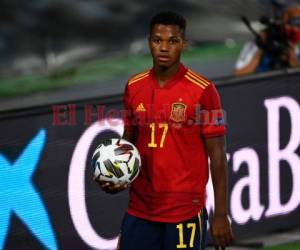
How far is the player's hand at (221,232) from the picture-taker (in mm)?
6066

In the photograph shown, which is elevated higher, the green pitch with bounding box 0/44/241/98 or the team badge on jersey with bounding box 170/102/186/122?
the green pitch with bounding box 0/44/241/98

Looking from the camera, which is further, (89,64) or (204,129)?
(89,64)

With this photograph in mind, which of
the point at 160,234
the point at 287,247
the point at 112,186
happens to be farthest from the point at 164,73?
the point at 287,247

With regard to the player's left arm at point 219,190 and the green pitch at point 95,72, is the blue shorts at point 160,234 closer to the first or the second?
the player's left arm at point 219,190

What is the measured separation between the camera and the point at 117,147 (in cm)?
624

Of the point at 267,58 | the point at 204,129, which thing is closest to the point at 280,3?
the point at 267,58

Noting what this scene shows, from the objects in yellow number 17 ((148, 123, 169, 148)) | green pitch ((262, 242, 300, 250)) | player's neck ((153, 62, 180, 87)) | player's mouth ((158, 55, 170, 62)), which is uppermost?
player's mouth ((158, 55, 170, 62))

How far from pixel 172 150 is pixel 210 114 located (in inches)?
12.3

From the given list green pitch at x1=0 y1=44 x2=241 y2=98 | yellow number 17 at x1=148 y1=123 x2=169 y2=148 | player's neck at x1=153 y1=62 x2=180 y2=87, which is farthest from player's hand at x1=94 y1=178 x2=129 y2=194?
green pitch at x1=0 y1=44 x2=241 y2=98

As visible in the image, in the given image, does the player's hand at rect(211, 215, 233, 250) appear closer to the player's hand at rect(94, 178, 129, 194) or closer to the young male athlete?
the young male athlete

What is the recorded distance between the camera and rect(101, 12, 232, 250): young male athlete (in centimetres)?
611

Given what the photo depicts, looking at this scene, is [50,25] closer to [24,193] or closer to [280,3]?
[280,3]

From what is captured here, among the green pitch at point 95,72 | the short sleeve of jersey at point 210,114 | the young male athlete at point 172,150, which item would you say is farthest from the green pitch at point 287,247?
the green pitch at point 95,72

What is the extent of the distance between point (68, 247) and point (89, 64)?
7986 mm
